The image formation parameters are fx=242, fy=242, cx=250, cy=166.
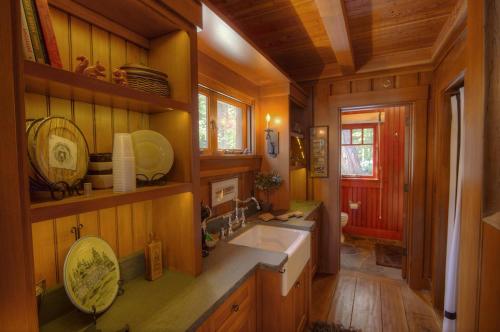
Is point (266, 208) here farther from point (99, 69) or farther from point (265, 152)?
point (99, 69)

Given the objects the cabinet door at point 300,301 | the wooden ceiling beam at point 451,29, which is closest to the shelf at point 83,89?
the cabinet door at point 300,301

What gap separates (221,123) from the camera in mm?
2027

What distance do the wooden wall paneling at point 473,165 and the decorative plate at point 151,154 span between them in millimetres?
1118

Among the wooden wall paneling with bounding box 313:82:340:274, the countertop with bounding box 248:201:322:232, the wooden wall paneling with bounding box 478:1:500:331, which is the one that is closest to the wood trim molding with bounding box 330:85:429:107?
the wooden wall paneling with bounding box 313:82:340:274

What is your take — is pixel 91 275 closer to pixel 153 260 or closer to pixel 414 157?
pixel 153 260

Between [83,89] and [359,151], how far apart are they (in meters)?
4.36

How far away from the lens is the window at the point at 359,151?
4.23 meters

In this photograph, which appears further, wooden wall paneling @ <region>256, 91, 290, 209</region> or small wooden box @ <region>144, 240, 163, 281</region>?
wooden wall paneling @ <region>256, 91, 290, 209</region>

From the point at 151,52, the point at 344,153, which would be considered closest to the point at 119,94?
the point at 151,52

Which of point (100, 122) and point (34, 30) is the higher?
point (34, 30)

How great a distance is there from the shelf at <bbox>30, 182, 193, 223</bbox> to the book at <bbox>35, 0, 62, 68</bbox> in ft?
1.38

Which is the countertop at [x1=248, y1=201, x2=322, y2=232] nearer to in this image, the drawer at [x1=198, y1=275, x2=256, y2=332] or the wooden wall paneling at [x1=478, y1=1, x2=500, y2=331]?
the drawer at [x1=198, y1=275, x2=256, y2=332]

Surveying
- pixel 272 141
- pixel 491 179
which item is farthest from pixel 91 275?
pixel 272 141

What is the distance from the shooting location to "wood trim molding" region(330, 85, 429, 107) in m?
2.46
